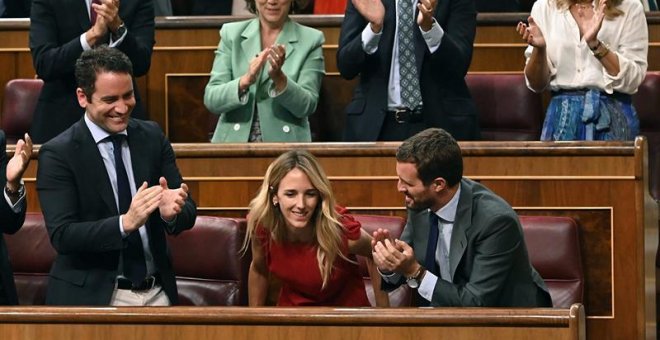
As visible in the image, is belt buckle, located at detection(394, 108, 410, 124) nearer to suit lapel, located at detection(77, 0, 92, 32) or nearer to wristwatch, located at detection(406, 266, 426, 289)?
suit lapel, located at detection(77, 0, 92, 32)

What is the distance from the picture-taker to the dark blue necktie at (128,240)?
2.89 m

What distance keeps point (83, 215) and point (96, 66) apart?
0.31 m

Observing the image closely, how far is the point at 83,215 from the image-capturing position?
2.91 meters

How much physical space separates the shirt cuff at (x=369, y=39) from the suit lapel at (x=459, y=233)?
930mm

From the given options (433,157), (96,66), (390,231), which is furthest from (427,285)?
(96,66)

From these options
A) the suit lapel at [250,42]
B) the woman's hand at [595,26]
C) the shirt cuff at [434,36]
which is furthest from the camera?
the suit lapel at [250,42]

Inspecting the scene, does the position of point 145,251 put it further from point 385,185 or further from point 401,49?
point 401,49

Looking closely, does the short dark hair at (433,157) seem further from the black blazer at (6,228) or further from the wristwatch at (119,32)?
the wristwatch at (119,32)

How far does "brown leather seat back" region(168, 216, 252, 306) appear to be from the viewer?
10.3 ft

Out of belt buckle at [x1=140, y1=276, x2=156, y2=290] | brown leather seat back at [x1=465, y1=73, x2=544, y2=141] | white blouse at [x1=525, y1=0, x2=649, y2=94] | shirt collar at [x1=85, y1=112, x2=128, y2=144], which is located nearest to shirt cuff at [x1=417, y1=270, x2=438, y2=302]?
belt buckle at [x1=140, y1=276, x2=156, y2=290]

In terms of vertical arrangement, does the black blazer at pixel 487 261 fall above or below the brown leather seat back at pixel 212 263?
above

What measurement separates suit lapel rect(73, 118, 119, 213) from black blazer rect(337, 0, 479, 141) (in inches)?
38.5

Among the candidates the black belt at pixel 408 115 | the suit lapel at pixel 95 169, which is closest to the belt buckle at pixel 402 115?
the black belt at pixel 408 115

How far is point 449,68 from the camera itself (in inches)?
146
